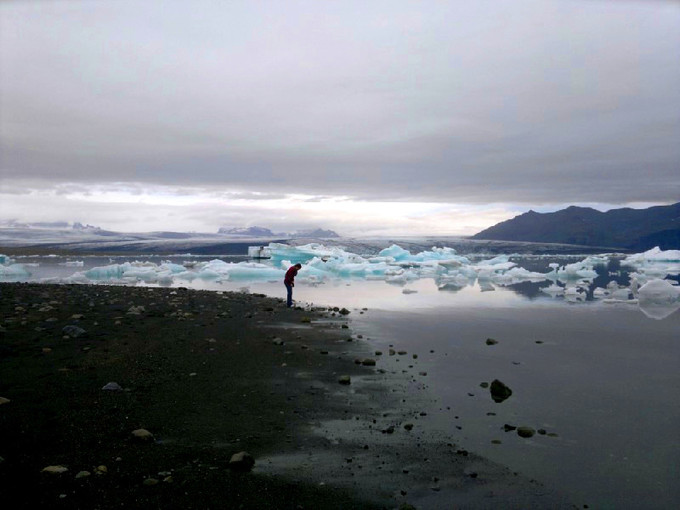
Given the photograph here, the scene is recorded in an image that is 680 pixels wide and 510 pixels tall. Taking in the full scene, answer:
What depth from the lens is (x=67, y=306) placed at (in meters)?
11.8

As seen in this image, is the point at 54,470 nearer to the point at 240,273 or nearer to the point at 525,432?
the point at 525,432

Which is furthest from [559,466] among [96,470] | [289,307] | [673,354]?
[289,307]

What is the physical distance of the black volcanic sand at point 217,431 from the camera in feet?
11.3

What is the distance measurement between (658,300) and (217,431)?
785 inches

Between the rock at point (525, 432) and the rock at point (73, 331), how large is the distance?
7.12 metres

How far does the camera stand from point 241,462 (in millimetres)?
3799

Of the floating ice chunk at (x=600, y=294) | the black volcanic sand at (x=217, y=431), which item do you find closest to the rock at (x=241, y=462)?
the black volcanic sand at (x=217, y=431)

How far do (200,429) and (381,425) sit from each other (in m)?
1.79

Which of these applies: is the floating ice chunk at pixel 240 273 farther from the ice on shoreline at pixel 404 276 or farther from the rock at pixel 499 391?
the rock at pixel 499 391

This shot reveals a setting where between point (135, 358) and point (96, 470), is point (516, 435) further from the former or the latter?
point (135, 358)

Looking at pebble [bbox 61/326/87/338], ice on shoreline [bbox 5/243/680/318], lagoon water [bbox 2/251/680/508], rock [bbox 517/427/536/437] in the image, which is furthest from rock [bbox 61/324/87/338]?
ice on shoreline [bbox 5/243/680/318]

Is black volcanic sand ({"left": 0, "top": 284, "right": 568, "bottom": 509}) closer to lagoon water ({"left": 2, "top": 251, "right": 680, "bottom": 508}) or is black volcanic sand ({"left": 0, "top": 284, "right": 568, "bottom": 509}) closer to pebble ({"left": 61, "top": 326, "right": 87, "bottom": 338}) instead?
pebble ({"left": 61, "top": 326, "right": 87, "bottom": 338})

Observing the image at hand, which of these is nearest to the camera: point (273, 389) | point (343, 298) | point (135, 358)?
point (273, 389)

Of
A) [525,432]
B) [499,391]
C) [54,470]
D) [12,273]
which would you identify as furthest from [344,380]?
[12,273]
